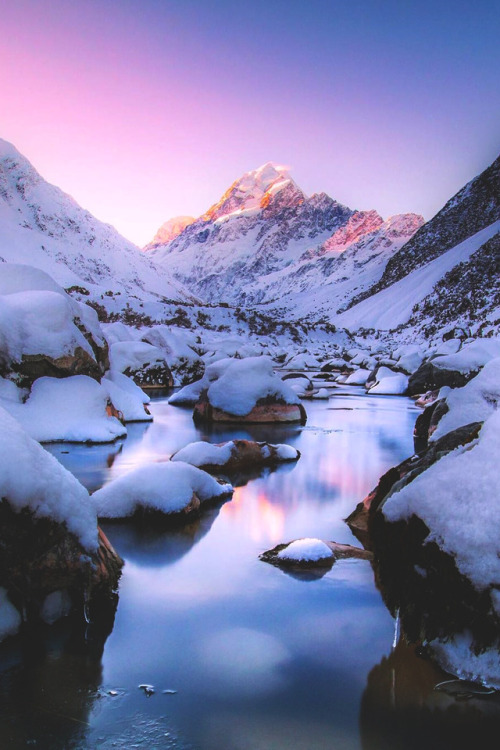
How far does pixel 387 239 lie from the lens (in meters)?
121

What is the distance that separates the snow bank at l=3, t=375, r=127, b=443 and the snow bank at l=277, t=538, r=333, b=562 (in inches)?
224

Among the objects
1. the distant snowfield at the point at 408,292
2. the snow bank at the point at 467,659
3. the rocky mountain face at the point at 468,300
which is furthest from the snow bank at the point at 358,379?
the distant snowfield at the point at 408,292

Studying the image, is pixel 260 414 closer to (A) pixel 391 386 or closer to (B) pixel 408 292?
(A) pixel 391 386

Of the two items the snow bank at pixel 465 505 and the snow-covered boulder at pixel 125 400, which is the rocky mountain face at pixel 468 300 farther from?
the snow bank at pixel 465 505

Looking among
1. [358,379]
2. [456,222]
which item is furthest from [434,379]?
[456,222]

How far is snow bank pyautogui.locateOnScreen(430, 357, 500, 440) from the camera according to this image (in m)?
6.04

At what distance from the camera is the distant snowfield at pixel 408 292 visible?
55688 mm

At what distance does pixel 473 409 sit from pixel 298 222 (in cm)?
18609

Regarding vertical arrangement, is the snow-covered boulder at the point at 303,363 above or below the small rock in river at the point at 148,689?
below

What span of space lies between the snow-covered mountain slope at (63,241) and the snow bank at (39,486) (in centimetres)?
4498

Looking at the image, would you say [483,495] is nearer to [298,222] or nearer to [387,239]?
[387,239]

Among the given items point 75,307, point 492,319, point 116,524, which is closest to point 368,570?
point 116,524

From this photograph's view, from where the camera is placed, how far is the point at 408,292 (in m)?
59.8

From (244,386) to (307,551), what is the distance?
825cm
